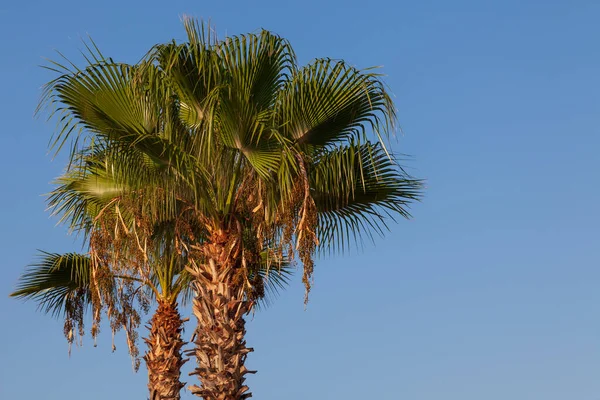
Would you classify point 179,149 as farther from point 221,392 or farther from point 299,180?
point 221,392

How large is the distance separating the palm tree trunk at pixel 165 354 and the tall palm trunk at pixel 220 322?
172 inches

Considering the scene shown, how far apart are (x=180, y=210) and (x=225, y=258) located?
1755 millimetres

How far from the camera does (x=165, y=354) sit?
1653cm

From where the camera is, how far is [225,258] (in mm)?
12406

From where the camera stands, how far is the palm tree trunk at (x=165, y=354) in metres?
16.2

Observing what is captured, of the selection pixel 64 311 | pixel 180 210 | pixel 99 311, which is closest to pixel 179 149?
pixel 180 210

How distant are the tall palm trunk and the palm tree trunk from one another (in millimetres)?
4374

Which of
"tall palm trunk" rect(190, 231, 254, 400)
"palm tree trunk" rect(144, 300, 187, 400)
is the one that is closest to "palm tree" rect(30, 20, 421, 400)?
"tall palm trunk" rect(190, 231, 254, 400)

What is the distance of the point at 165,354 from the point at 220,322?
4.96 meters

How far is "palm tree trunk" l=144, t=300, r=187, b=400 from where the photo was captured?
16.2 metres

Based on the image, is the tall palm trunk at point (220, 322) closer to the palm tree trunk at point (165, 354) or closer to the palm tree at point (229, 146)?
the palm tree at point (229, 146)

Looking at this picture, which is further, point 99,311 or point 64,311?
point 64,311

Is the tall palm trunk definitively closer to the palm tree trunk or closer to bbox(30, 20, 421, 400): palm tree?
bbox(30, 20, 421, 400): palm tree

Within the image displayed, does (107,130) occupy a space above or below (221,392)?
above
